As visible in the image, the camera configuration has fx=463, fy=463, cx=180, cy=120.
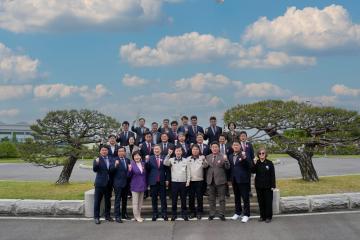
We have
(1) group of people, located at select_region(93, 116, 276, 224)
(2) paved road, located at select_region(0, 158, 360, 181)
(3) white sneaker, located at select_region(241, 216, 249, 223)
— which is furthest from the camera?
(2) paved road, located at select_region(0, 158, 360, 181)

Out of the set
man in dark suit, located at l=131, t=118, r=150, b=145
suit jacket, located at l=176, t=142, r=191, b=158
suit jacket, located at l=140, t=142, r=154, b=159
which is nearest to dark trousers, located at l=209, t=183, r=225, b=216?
suit jacket, located at l=176, t=142, r=191, b=158

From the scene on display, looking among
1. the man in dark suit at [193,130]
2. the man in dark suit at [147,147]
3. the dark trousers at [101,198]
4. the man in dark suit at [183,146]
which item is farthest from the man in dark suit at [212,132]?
the dark trousers at [101,198]

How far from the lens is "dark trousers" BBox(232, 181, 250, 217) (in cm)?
915

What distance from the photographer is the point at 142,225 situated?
8.82 meters

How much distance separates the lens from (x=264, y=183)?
8961 millimetres

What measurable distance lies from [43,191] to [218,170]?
704 cm

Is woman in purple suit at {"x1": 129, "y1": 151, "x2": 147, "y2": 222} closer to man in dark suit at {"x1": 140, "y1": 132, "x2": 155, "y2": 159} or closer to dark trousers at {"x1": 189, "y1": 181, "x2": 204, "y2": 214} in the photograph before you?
man in dark suit at {"x1": 140, "y1": 132, "x2": 155, "y2": 159}

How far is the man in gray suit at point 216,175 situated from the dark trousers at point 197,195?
7.5 inches

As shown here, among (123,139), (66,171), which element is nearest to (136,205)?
(123,139)

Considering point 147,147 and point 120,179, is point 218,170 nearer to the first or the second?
point 147,147

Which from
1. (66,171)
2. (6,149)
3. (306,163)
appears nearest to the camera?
(306,163)

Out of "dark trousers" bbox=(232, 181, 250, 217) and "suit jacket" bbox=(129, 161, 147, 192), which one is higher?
"suit jacket" bbox=(129, 161, 147, 192)

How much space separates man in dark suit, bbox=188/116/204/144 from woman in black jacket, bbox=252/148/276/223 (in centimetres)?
219

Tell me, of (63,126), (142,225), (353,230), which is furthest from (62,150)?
(353,230)
